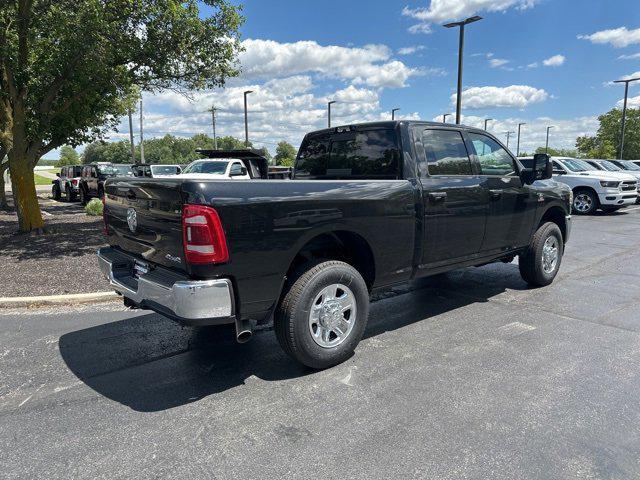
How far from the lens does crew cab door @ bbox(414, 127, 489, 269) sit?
4.44 m

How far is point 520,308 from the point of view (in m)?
5.37

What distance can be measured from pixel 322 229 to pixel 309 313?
A: 0.64 metres

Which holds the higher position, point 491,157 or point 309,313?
point 491,157

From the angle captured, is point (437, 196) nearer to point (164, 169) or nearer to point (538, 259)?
point (538, 259)

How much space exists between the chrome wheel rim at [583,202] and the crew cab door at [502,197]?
11.7 m

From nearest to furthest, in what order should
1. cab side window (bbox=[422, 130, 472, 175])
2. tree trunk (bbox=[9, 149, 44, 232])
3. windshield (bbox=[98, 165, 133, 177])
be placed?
cab side window (bbox=[422, 130, 472, 175])
tree trunk (bbox=[9, 149, 44, 232])
windshield (bbox=[98, 165, 133, 177])

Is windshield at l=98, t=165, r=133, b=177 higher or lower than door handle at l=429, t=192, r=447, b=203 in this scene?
higher

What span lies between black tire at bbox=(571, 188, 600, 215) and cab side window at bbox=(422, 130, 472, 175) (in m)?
12.9

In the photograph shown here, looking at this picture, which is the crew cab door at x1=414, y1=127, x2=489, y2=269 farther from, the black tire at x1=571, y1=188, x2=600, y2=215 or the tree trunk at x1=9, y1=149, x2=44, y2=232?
the black tire at x1=571, y1=188, x2=600, y2=215

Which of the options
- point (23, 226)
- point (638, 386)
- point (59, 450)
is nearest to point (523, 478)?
point (638, 386)

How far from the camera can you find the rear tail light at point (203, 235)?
9.80ft

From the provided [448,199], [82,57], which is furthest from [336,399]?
[82,57]

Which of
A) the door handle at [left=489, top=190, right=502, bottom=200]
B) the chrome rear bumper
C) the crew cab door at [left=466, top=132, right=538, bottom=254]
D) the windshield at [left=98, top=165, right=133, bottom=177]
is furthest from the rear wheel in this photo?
the windshield at [left=98, top=165, right=133, bottom=177]

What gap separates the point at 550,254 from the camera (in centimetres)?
629
